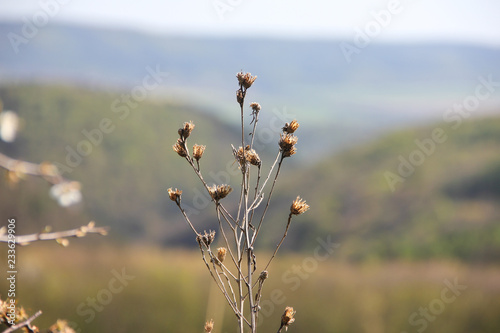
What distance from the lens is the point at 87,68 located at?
57.1m

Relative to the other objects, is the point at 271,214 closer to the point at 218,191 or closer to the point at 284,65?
the point at 218,191

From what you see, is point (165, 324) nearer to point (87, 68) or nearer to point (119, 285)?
point (119, 285)

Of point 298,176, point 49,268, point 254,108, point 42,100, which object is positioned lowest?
point 254,108

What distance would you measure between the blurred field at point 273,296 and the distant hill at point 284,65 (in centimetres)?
4501

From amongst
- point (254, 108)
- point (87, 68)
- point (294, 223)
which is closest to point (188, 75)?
point (87, 68)

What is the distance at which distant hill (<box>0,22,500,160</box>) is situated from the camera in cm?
5428

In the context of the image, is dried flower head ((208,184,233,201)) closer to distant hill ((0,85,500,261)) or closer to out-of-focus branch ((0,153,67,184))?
out-of-focus branch ((0,153,67,184))

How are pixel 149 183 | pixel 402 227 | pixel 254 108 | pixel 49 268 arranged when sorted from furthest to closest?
pixel 149 183 < pixel 402 227 < pixel 49 268 < pixel 254 108

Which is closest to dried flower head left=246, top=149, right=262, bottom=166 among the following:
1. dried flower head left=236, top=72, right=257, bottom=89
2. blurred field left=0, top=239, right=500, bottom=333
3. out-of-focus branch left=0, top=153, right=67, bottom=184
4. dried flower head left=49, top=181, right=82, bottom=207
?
dried flower head left=236, top=72, right=257, bottom=89

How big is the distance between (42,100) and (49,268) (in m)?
19.2

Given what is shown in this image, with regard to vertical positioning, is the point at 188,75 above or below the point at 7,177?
above

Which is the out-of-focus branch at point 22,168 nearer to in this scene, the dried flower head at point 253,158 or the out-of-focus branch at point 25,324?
the out-of-focus branch at point 25,324

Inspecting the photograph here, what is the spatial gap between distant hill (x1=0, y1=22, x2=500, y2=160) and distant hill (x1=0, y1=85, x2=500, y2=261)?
1095 inches

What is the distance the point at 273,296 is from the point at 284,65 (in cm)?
6048
